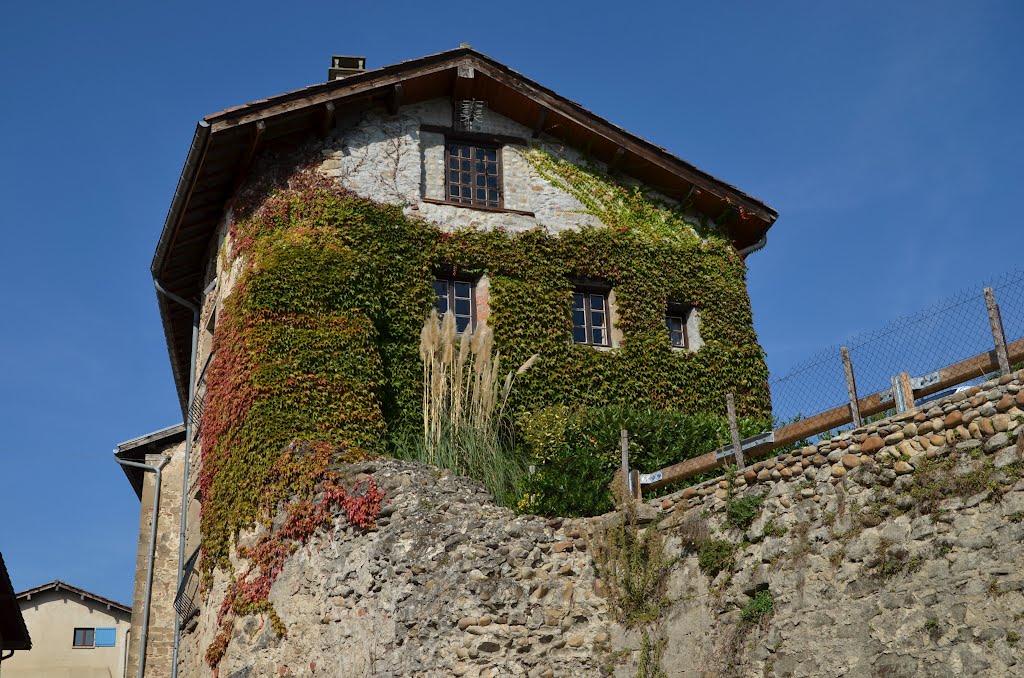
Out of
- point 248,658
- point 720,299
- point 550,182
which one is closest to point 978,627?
point 248,658

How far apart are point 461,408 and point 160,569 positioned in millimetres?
9170

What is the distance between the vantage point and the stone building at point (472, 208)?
1764 centimetres

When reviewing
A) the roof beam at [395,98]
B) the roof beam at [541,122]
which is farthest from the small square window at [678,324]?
the roof beam at [395,98]

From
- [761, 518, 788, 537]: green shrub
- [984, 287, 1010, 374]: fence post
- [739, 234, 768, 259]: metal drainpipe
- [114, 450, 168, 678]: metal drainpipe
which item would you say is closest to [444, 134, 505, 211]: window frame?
[739, 234, 768, 259]: metal drainpipe

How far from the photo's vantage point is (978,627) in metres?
9.59

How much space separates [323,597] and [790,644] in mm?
5451

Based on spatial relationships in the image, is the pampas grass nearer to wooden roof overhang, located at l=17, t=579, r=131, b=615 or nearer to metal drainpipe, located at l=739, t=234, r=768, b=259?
metal drainpipe, located at l=739, t=234, r=768, b=259

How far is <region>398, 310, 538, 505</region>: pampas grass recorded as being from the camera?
14852mm

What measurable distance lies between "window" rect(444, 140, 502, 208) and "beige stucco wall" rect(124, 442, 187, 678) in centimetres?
843

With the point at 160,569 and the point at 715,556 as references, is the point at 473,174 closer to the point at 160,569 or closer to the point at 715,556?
the point at 715,556

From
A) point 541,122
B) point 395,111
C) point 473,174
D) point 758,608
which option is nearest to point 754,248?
point 541,122

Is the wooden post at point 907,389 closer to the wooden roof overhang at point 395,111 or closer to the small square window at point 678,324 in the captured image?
the small square window at point 678,324

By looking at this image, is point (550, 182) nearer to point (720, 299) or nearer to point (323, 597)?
point (720, 299)

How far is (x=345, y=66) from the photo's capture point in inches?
814
